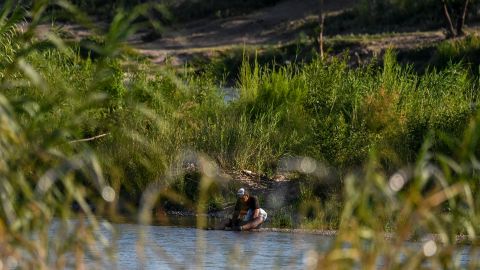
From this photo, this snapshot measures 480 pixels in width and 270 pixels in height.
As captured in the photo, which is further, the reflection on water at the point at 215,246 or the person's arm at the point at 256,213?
the person's arm at the point at 256,213

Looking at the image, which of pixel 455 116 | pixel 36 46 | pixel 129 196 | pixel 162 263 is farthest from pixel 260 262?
pixel 36 46

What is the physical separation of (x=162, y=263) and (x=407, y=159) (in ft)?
20.8

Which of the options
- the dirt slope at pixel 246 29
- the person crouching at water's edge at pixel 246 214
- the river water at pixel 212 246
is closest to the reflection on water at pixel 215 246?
the river water at pixel 212 246

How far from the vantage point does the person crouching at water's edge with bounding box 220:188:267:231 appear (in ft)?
61.8

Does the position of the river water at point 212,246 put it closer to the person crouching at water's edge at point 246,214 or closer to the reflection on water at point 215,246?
the reflection on water at point 215,246

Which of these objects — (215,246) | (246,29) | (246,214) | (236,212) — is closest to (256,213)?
(246,214)

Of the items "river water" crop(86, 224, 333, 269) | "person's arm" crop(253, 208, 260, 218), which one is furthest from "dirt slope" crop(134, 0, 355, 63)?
"river water" crop(86, 224, 333, 269)

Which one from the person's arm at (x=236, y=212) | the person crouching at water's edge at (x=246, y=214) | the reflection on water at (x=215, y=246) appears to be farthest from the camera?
the person's arm at (x=236, y=212)

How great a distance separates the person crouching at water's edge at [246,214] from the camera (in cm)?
1883

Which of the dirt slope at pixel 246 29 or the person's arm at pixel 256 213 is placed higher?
the person's arm at pixel 256 213

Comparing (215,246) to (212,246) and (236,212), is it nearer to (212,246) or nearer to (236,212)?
(212,246)

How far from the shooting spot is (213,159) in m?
21.6

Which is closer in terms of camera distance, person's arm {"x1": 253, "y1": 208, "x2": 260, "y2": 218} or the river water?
the river water

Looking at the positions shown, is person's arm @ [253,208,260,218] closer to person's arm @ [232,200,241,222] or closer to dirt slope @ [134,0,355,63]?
person's arm @ [232,200,241,222]
